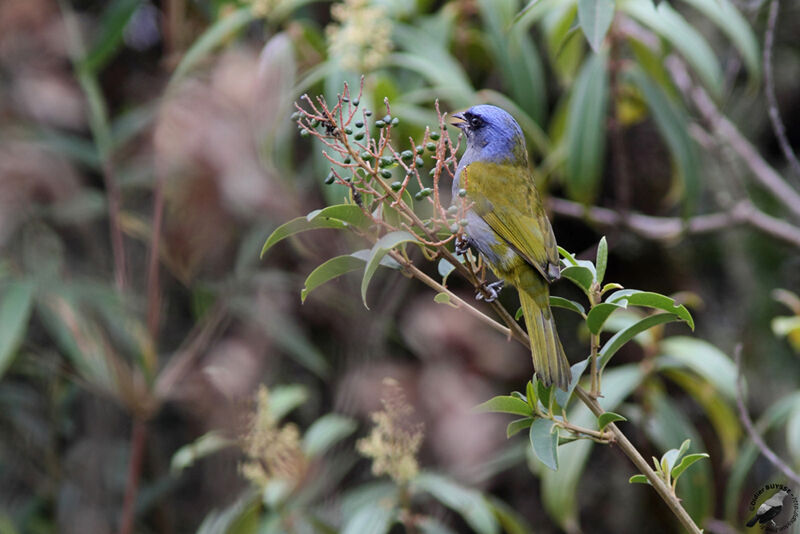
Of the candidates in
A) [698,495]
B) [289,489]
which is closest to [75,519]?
[289,489]

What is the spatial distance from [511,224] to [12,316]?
156 cm

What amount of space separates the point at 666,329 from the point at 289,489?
2162mm

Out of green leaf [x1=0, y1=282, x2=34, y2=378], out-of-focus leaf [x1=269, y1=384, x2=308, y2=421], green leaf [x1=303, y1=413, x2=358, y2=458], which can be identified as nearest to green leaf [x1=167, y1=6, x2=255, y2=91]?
green leaf [x1=0, y1=282, x2=34, y2=378]

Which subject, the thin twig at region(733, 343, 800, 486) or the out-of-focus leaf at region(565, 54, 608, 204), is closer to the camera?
the thin twig at region(733, 343, 800, 486)

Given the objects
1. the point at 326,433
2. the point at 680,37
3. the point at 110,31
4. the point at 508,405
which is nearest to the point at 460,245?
the point at 508,405

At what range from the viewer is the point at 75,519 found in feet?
8.36

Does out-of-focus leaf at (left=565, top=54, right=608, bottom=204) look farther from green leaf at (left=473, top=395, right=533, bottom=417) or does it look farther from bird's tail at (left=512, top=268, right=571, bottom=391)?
green leaf at (left=473, top=395, right=533, bottom=417)

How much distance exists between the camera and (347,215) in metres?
1.19

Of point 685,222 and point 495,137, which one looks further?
point 685,222

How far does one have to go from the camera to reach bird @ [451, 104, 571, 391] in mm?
1389

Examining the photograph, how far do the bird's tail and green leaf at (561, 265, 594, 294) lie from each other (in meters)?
0.11

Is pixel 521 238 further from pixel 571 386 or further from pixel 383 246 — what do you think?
pixel 383 246

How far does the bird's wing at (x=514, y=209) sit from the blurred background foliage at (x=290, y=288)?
1.73 feet

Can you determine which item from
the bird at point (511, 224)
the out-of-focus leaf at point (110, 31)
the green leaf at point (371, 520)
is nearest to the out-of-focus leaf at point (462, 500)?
the green leaf at point (371, 520)
